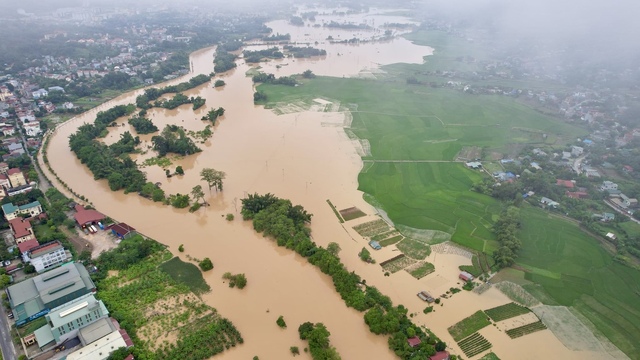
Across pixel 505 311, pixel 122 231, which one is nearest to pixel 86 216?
pixel 122 231

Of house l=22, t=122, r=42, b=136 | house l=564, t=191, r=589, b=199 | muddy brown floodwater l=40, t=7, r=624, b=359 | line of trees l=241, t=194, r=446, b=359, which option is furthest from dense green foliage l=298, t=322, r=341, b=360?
house l=22, t=122, r=42, b=136

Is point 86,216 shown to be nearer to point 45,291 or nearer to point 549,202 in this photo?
point 45,291

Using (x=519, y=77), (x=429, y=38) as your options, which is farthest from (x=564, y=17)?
(x=519, y=77)

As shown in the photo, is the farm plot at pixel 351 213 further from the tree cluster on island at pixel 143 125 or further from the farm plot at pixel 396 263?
the tree cluster on island at pixel 143 125

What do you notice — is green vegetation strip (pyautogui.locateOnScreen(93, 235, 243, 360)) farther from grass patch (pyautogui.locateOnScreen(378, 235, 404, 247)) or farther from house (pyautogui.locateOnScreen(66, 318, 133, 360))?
grass patch (pyautogui.locateOnScreen(378, 235, 404, 247))

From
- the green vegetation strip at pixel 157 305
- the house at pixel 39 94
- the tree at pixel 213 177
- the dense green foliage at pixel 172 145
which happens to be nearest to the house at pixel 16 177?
the dense green foliage at pixel 172 145

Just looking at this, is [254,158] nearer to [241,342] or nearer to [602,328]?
[241,342]

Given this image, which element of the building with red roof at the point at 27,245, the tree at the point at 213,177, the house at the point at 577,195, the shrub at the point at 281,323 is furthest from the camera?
the house at the point at 577,195
